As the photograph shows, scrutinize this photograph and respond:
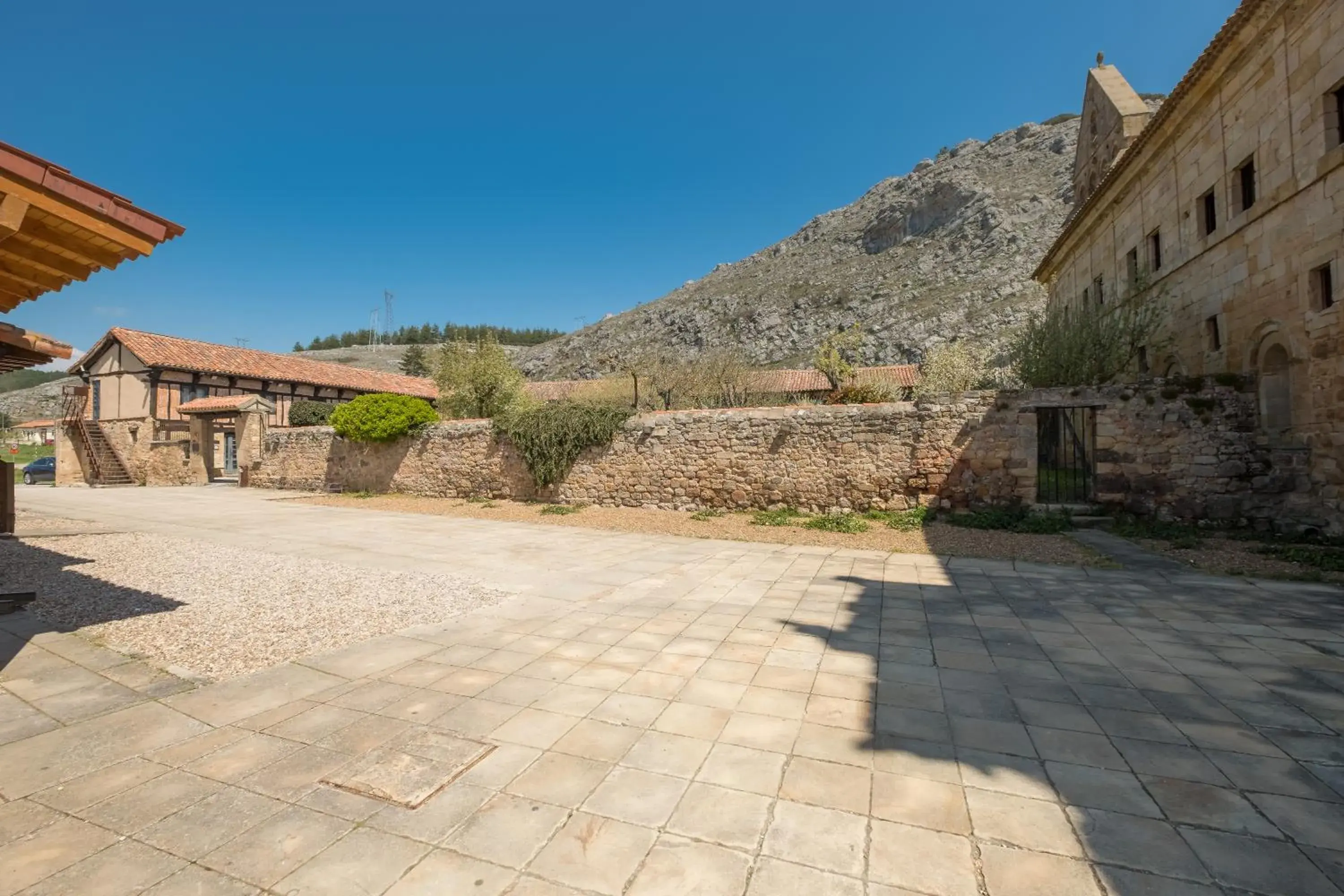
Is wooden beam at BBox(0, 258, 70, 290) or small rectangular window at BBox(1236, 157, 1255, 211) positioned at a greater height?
small rectangular window at BBox(1236, 157, 1255, 211)

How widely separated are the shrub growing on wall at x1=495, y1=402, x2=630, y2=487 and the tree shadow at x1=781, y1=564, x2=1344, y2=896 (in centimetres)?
871

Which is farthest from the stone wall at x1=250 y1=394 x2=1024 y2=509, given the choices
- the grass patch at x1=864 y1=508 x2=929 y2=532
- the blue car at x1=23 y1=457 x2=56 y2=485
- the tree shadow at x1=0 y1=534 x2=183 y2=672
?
the blue car at x1=23 y1=457 x2=56 y2=485

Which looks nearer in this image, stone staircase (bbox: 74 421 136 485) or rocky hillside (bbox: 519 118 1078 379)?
stone staircase (bbox: 74 421 136 485)

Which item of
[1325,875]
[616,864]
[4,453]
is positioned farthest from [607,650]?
[4,453]

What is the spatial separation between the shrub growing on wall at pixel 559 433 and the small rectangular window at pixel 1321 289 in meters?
12.7

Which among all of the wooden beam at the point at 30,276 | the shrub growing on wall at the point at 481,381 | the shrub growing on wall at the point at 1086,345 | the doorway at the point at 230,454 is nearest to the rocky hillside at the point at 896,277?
the doorway at the point at 230,454

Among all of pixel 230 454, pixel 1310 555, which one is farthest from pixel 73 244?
pixel 230 454

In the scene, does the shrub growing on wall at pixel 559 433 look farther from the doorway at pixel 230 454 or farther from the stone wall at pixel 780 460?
the doorway at pixel 230 454

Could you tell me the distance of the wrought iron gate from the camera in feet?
33.9

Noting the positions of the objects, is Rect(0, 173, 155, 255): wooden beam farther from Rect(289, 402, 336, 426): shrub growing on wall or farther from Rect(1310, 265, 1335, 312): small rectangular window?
Rect(289, 402, 336, 426): shrub growing on wall

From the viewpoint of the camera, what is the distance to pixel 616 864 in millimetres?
2041

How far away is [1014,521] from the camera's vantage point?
9.88m

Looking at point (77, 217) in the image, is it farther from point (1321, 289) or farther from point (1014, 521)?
point (1321, 289)

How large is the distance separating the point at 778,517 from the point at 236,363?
27.0 m
